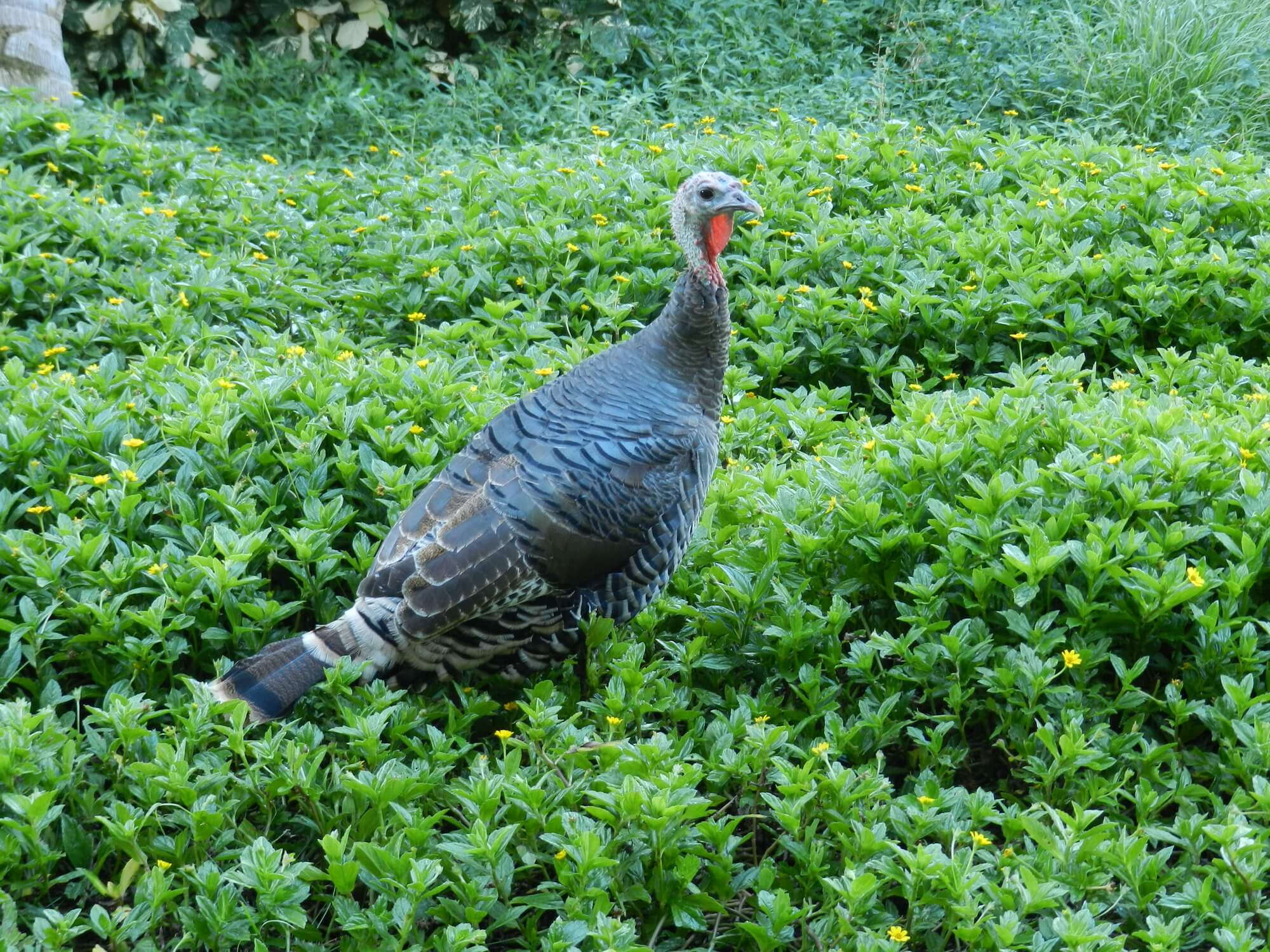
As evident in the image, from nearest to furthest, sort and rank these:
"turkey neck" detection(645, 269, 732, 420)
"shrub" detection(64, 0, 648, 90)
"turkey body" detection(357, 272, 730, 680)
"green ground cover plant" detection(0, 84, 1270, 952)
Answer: "green ground cover plant" detection(0, 84, 1270, 952) < "turkey body" detection(357, 272, 730, 680) < "turkey neck" detection(645, 269, 732, 420) < "shrub" detection(64, 0, 648, 90)

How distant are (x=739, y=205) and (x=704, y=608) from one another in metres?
1.21

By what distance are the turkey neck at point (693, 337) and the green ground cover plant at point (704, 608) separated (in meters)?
0.45

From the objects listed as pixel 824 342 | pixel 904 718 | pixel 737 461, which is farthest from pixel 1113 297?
pixel 904 718

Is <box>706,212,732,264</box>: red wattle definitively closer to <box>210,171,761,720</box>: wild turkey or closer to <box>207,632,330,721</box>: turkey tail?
<box>210,171,761,720</box>: wild turkey

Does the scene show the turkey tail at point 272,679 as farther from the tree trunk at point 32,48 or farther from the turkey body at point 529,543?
the tree trunk at point 32,48

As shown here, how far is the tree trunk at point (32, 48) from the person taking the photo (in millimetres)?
7406

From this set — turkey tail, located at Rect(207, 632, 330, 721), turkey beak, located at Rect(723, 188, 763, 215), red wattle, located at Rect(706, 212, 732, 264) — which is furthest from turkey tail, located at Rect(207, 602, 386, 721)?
turkey beak, located at Rect(723, 188, 763, 215)

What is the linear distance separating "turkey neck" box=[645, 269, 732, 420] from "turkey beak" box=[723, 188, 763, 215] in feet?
0.85

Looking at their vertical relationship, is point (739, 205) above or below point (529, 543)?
above

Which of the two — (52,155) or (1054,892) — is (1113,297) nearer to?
(1054,892)

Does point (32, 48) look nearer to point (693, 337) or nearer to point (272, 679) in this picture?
point (693, 337)

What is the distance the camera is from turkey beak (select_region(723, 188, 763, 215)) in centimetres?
395

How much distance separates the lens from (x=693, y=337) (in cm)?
379

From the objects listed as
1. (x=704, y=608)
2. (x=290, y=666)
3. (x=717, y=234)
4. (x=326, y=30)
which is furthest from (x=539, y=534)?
(x=326, y=30)
